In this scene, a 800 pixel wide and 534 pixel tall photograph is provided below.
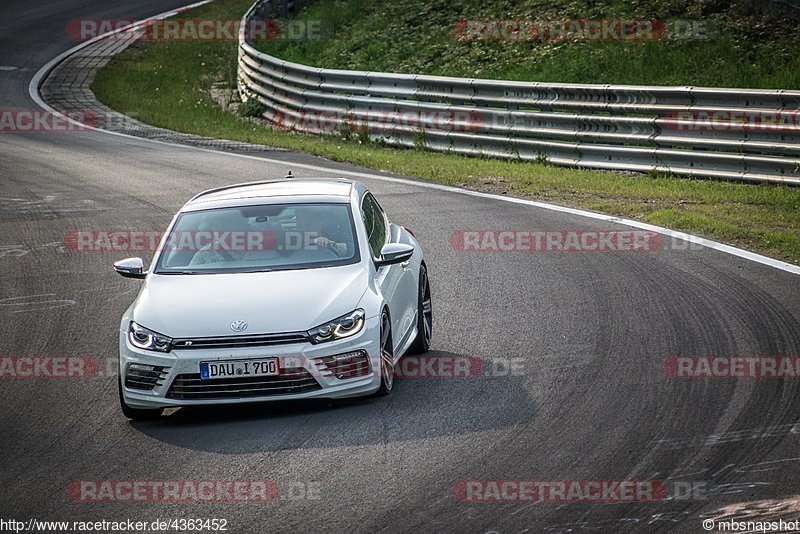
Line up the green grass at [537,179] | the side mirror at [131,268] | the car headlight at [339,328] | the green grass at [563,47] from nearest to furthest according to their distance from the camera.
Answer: the car headlight at [339,328]
the side mirror at [131,268]
the green grass at [537,179]
the green grass at [563,47]

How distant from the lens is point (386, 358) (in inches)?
335

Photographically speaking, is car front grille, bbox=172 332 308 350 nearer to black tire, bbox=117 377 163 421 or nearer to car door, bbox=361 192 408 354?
black tire, bbox=117 377 163 421

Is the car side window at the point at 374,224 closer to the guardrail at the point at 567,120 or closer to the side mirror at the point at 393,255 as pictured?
the side mirror at the point at 393,255

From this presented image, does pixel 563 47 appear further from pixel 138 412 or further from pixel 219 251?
pixel 138 412

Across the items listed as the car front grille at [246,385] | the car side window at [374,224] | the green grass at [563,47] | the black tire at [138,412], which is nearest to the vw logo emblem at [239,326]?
the car front grille at [246,385]

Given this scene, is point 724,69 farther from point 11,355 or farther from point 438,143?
point 11,355

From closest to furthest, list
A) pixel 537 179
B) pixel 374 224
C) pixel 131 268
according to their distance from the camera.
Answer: pixel 131 268 → pixel 374 224 → pixel 537 179

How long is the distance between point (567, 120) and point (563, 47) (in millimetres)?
5877

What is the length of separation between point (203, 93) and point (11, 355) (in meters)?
20.7

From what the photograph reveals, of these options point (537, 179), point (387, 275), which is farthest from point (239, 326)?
point (537, 179)

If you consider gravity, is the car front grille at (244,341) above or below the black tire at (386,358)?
above

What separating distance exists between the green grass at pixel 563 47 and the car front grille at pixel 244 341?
1447cm

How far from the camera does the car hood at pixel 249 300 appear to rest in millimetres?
8164

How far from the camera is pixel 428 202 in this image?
659 inches
